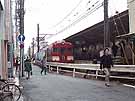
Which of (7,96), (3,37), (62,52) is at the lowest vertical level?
(7,96)

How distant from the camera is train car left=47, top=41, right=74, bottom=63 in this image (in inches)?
1852

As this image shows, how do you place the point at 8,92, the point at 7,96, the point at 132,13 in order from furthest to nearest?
the point at 132,13
the point at 8,92
the point at 7,96

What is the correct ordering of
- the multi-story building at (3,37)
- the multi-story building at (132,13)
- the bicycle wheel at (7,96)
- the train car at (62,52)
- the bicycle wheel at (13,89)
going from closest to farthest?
the bicycle wheel at (7,96) → the bicycle wheel at (13,89) → the multi-story building at (3,37) → the multi-story building at (132,13) → the train car at (62,52)

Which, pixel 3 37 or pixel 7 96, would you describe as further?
pixel 3 37

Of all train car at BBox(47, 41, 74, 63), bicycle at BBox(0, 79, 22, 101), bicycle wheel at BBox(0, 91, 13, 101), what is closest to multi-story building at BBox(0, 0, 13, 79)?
bicycle at BBox(0, 79, 22, 101)

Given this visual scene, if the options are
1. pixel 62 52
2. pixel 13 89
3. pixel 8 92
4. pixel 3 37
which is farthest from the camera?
pixel 62 52

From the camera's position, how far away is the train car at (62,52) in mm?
47031

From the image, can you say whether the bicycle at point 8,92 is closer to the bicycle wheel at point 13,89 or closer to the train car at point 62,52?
the bicycle wheel at point 13,89

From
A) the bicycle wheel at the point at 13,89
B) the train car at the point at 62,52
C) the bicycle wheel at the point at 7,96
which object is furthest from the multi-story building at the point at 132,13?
the train car at the point at 62,52

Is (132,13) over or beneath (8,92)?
over

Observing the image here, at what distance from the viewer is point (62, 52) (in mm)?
47688

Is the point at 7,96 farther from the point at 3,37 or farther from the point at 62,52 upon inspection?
the point at 62,52

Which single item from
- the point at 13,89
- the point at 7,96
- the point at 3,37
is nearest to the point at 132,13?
the point at 3,37

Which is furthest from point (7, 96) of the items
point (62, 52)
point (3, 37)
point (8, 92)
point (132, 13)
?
point (62, 52)
